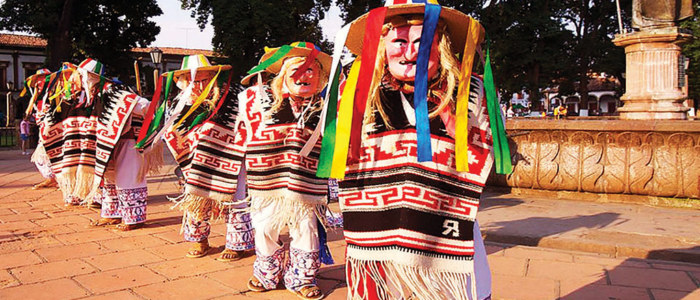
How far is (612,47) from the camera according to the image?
95.2ft

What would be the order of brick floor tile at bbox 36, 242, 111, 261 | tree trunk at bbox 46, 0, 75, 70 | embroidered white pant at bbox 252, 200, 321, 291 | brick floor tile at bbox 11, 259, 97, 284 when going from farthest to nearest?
tree trunk at bbox 46, 0, 75, 70 < brick floor tile at bbox 36, 242, 111, 261 < brick floor tile at bbox 11, 259, 97, 284 < embroidered white pant at bbox 252, 200, 321, 291

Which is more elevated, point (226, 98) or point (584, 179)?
point (226, 98)

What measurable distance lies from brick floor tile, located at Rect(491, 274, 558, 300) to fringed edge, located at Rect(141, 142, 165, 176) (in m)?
4.09

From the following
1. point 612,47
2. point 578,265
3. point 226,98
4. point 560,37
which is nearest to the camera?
point 578,265

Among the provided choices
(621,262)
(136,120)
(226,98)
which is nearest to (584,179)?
(621,262)

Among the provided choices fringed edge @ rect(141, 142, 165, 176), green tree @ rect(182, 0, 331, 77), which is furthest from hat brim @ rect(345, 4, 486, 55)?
green tree @ rect(182, 0, 331, 77)

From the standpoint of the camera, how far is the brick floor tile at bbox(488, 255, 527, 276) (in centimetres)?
450

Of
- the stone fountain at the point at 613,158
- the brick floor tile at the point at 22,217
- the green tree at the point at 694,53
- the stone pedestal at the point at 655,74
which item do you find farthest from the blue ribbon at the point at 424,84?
the green tree at the point at 694,53

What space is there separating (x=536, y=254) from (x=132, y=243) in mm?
3996

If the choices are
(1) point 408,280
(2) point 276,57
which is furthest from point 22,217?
(1) point 408,280

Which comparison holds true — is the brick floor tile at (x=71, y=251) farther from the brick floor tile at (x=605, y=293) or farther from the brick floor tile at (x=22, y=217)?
the brick floor tile at (x=605, y=293)

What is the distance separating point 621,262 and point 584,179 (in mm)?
3188

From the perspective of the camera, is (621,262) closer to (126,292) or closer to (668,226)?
(668,226)

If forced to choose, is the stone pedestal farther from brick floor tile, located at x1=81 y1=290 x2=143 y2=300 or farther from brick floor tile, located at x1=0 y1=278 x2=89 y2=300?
brick floor tile, located at x1=0 y1=278 x2=89 y2=300
